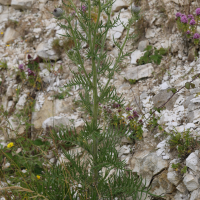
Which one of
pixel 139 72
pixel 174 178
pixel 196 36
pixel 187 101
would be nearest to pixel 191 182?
pixel 174 178

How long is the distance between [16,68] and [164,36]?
2.96m

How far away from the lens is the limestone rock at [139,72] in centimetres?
330

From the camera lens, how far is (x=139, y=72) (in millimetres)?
3355

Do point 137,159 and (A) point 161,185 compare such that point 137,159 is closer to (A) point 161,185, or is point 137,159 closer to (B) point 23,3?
(A) point 161,185

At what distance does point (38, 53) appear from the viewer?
423cm

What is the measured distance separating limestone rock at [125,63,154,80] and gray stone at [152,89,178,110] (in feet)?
1.63

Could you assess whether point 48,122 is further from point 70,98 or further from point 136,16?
point 136,16

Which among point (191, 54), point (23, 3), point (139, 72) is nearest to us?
point (191, 54)

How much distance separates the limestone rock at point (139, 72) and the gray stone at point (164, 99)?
0.50 metres

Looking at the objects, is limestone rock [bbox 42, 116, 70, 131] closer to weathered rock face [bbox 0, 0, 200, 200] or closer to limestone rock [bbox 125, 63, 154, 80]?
weathered rock face [bbox 0, 0, 200, 200]

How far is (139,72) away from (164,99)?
752 millimetres

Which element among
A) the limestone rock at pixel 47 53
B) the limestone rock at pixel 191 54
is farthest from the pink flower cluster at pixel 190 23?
the limestone rock at pixel 47 53

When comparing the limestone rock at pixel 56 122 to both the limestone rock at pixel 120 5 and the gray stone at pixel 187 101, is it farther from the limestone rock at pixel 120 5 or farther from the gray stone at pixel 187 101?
the limestone rock at pixel 120 5

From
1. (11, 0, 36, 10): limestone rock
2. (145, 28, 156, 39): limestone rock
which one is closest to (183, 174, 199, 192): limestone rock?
(145, 28, 156, 39): limestone rock
